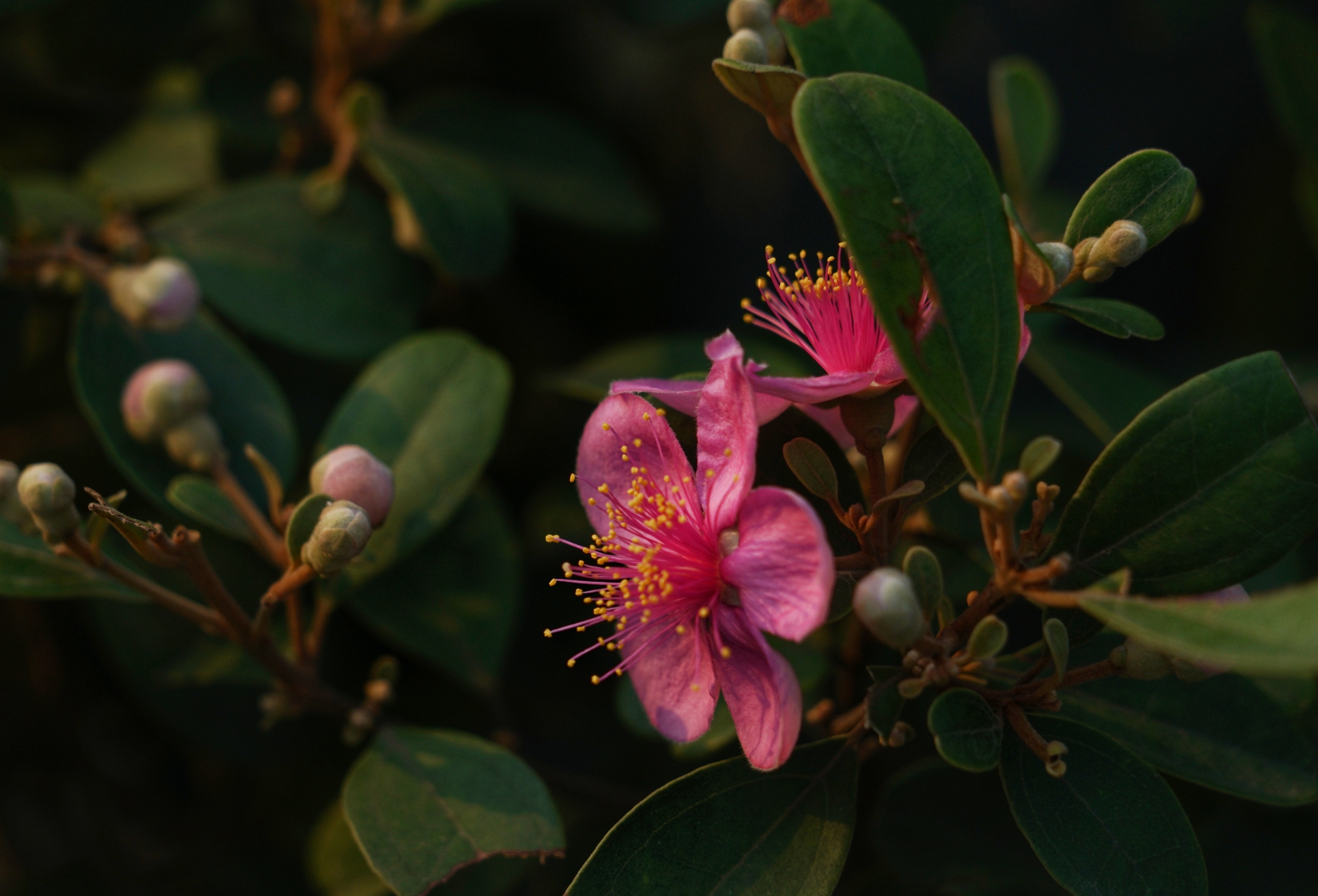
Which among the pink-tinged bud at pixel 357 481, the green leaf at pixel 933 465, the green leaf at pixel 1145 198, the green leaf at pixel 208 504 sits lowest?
the green leaf at pixel 208 504

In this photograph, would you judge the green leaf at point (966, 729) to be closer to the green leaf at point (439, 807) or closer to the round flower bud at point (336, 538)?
the green leaf at point (439, 807)

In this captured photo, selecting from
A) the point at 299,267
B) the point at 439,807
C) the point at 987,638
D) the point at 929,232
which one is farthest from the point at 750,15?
the point at 439,807

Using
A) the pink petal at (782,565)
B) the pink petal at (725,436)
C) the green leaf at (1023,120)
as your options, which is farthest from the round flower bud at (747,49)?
the green leaf at (1023,120)

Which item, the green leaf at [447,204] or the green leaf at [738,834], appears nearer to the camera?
the green leaf at [738,834]

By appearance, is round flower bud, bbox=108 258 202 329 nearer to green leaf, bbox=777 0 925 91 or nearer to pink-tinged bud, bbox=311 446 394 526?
pink-tinged bud, bbox=311 446 394 526

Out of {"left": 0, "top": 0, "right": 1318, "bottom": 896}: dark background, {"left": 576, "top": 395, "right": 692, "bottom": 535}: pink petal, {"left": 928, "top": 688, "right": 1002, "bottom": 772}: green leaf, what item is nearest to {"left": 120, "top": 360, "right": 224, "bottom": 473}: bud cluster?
{"left": 0, "top": 0, "right": 1318, "bottom": 896}: dark background

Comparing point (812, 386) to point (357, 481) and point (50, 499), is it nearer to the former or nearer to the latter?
point (357, 481)

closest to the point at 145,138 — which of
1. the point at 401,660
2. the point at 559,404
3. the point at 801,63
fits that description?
the point at 559,404

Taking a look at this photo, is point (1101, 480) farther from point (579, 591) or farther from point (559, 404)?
point (559, 404)
